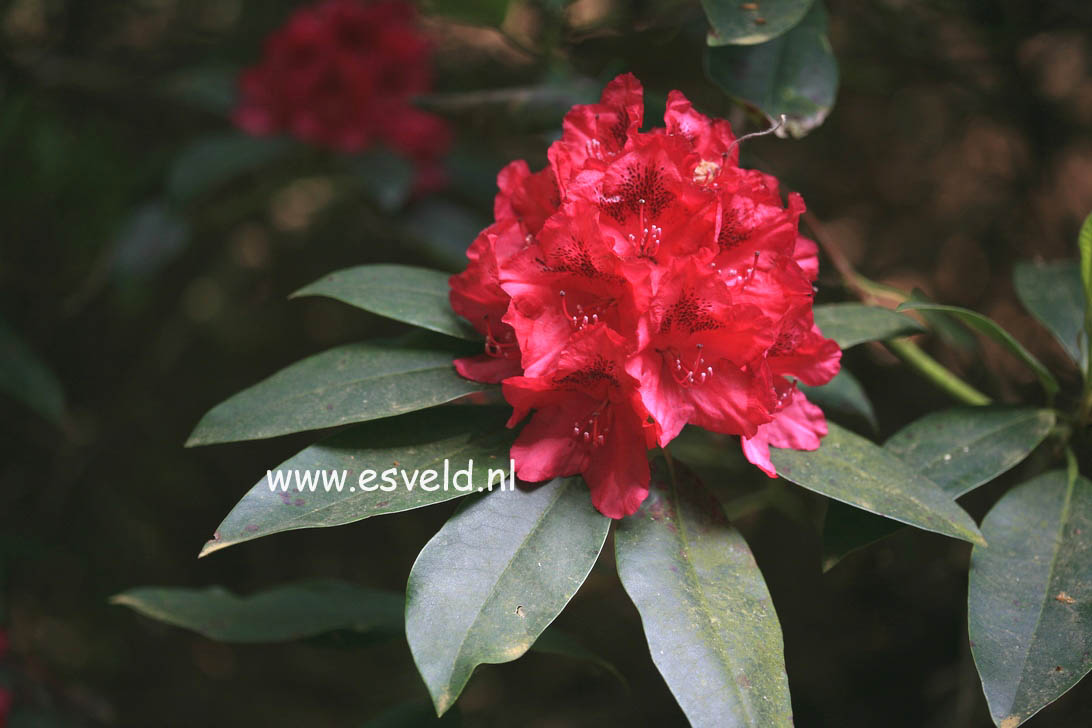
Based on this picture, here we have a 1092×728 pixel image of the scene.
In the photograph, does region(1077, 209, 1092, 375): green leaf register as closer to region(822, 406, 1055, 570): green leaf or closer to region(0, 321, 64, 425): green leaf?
region(822, 406, 1055, 570): green leaf

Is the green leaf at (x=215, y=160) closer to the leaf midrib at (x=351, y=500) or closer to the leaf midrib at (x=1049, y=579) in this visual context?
the leaf midrib at (x=351, y=500)

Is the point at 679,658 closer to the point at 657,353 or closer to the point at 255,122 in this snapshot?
the point at 657,353

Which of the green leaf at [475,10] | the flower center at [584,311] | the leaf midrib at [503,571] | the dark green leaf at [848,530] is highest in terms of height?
the green leaf at [475,10]

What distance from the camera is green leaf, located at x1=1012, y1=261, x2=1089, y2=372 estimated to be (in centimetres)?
97

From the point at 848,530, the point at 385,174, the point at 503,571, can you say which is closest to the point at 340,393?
the point at 503,571

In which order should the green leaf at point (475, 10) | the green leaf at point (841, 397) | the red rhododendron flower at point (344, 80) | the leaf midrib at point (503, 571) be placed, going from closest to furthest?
the leaf midrib at point (503, 571) < the green leaf at point (841, 397) < the green leaf at point (475, 10) < the red rhododendron flower at point (344, 80)

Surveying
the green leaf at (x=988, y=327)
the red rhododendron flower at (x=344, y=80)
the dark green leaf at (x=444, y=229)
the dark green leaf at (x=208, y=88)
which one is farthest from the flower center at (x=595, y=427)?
the dark green leaf at (x=208, y=88)

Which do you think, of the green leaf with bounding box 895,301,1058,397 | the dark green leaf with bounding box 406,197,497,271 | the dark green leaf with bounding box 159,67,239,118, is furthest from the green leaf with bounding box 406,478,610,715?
the dark green leaf with bounding box 159,67,239,118

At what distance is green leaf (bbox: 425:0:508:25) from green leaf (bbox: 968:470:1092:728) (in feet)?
2.94

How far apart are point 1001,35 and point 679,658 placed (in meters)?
1.16

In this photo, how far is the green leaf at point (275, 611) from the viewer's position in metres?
0.95

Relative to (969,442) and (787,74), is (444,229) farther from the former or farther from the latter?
(969,442)

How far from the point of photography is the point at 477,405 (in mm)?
804

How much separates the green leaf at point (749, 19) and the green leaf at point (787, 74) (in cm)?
6
